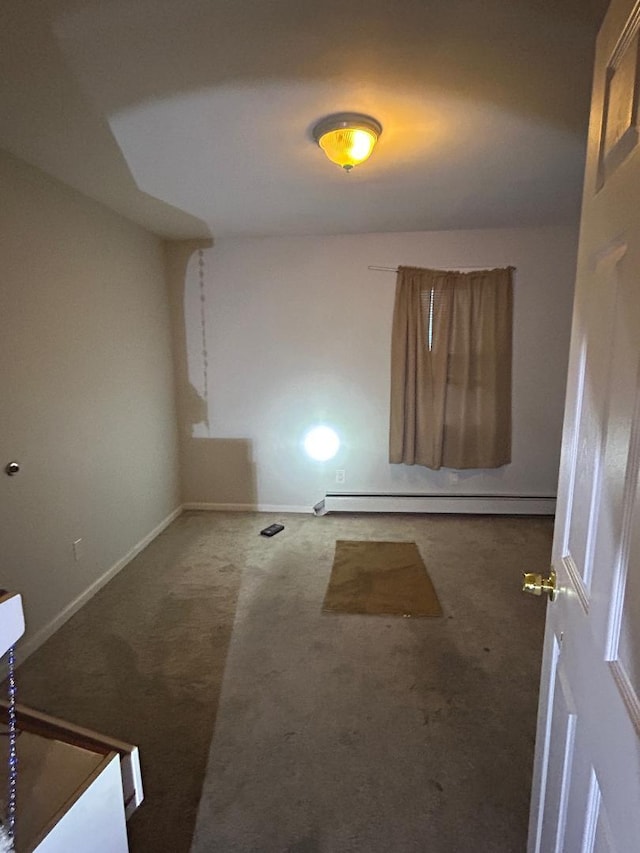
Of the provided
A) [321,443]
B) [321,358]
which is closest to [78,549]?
[321,443]

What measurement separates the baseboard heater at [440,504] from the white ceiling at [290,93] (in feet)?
7.44

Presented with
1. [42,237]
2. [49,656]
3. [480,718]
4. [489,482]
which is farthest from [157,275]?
[480,718]

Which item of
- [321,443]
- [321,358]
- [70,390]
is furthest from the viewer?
[321,443]

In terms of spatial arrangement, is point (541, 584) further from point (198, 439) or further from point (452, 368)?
point (198, 439)

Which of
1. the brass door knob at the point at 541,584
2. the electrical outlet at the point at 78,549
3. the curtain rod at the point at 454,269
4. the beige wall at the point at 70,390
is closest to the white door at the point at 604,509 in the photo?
the brass door knob at the point at 541,584

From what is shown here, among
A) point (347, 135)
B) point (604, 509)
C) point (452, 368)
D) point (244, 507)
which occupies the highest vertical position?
point (347, 135)

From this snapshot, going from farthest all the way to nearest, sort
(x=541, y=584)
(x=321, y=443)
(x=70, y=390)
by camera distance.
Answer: (x=321, y=443) → (x=70, y=390) → (x=541, y=584)

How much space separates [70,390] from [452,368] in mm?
2675

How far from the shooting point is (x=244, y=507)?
13.9 ft

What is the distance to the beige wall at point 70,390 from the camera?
2262 millimetres

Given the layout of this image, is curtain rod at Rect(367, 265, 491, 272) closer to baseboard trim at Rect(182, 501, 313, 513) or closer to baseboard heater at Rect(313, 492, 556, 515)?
baseboard heater at Rect(313, 492, 556, 515)

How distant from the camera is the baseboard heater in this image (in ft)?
13.1

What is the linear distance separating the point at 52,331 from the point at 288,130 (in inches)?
60.1

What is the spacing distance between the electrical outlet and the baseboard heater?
187 centimetres
